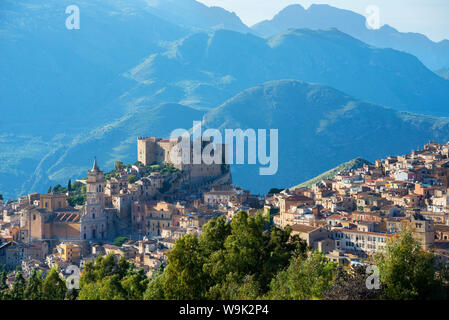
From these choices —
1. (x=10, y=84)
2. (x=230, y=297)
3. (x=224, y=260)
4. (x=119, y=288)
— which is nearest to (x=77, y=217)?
(x=119, y=288)

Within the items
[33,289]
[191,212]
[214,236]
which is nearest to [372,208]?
[191,212]

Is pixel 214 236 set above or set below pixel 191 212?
below

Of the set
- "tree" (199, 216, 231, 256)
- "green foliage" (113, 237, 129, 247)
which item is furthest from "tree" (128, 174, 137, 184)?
"tree" (199, 216, 231, 256)

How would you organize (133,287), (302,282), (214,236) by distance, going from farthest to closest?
(133,287) → (214,236) → (302,282)

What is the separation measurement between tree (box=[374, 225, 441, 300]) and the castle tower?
3238cm

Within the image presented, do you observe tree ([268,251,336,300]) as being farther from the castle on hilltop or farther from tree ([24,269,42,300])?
the castle on hilltop

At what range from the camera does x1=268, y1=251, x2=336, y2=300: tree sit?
1673cm

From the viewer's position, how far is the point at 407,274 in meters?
16.7

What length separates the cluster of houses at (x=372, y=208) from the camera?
34719 mm

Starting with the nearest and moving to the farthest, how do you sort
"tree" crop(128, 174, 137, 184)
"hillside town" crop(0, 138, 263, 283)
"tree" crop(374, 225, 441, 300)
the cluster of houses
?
"tree" crop(374, 225, 441, 300) → the cluster of houses → "hillside town" crop(0, 138, 263, 283) → "tree" crop(128, 174, 137, 184)

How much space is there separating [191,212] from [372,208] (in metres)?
12.9

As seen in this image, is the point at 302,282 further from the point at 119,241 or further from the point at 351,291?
the point at 119,241

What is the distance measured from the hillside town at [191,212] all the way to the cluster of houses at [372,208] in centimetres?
6

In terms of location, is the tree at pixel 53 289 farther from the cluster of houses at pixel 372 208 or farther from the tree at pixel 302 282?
the cluster of houses at pixel 372 208
